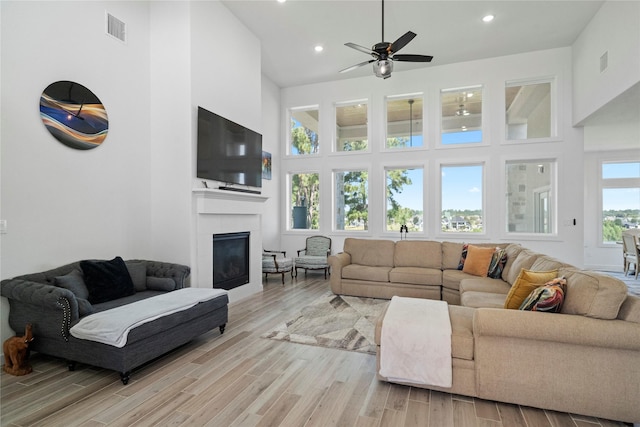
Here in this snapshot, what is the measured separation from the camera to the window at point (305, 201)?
766cm

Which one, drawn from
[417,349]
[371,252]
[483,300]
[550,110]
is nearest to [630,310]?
[483,300]

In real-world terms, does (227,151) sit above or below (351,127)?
below

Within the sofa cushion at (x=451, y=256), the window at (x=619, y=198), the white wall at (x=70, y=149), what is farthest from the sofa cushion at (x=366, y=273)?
the window at (x=619, y=198)

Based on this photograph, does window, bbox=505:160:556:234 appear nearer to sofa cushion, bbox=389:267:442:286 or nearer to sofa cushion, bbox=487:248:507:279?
sofa cushion, bbox=487:248:507:279

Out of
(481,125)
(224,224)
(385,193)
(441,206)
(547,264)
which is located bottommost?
(547,264)

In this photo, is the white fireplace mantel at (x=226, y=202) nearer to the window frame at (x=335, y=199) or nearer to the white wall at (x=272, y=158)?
the white wall at (x=272, y=158)

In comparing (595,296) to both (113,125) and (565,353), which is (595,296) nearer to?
(565,353)

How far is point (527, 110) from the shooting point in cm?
641

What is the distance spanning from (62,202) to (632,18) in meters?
6.95

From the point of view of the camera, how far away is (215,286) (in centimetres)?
450

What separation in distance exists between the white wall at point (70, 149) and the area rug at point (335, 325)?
2.25 meters

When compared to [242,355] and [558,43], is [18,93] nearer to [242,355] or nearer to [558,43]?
[242,355]

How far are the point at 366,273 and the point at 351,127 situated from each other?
3852 millimetres

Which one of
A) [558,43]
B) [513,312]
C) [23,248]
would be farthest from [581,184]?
[23,248]
